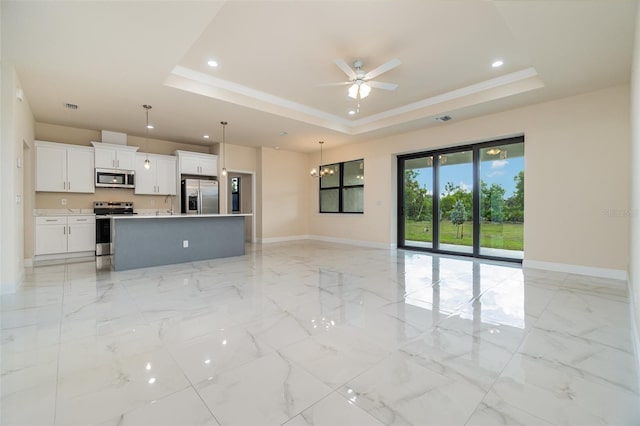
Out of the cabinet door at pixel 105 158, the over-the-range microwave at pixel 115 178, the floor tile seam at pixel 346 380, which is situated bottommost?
the floor tile seam at pixel 346 380

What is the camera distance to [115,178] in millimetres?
6320

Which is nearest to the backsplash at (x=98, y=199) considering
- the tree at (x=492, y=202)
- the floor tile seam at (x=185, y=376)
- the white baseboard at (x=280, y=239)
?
the white baseboard at (x=280, y=239)

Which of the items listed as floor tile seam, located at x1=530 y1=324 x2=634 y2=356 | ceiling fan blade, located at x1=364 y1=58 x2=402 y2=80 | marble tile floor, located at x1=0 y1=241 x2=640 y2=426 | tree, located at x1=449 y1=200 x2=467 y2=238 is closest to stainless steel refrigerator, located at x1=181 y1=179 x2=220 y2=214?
marble tile floor, located at x1=0 y1=241 x2=640 y2=426

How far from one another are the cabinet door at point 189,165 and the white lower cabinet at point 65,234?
2.17 meters

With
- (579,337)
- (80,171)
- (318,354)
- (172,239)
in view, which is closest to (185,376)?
(318,354)

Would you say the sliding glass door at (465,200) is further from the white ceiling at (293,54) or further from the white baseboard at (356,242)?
the white ceiling at (293,54)

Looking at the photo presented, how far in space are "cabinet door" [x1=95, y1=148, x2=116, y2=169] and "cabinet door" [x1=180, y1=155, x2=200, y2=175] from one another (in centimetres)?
139

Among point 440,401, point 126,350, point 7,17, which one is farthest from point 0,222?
point 440,401

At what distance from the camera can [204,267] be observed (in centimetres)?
490

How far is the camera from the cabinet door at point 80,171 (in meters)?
5.86

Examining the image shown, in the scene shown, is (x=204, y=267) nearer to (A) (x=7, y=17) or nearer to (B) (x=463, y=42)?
(A) (x=7, y=17)

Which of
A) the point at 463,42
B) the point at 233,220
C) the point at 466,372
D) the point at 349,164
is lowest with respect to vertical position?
the point at 466,372

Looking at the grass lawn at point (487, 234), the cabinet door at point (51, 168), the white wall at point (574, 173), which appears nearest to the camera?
the white wall at point (574, 173)

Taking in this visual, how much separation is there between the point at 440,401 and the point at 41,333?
3077 mm
